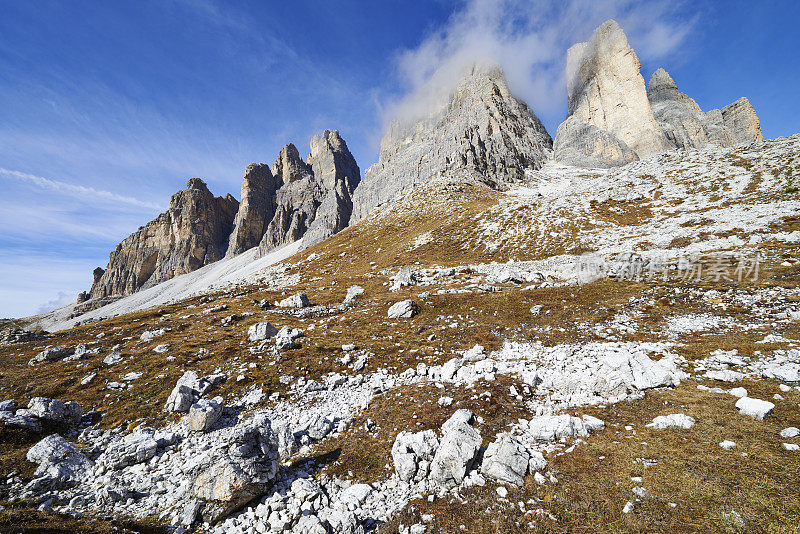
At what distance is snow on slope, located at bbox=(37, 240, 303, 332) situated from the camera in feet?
486

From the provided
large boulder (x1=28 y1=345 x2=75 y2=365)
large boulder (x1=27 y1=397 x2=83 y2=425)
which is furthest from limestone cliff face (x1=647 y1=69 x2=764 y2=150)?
large boulder (x1=28 y1=345 x2=75 y2=365)

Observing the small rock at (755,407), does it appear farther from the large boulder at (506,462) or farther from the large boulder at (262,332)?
the large boulder at (262,332)

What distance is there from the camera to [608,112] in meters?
Answer: 164

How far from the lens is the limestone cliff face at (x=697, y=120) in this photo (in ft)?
571

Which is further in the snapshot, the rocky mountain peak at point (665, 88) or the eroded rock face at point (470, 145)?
the rocky mountain peak at point (665, 88)

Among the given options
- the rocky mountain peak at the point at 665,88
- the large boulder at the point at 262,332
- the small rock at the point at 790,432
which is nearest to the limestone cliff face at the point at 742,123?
the rocky mountain peak at the point at 665,88

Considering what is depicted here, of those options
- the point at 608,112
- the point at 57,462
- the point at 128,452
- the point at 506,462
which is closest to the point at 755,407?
the point at 506,462

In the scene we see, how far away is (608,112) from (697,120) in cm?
7087

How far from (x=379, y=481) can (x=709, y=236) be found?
54.0 meters

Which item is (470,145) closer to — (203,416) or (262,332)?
(262,332)

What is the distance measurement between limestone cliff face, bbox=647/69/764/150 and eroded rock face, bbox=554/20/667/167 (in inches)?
1196

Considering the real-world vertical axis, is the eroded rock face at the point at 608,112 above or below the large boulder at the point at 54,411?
above

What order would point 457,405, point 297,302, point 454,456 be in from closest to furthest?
point 454,456 < point 457,405 < point 297,302

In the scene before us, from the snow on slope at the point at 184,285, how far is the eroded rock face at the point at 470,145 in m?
64.2
